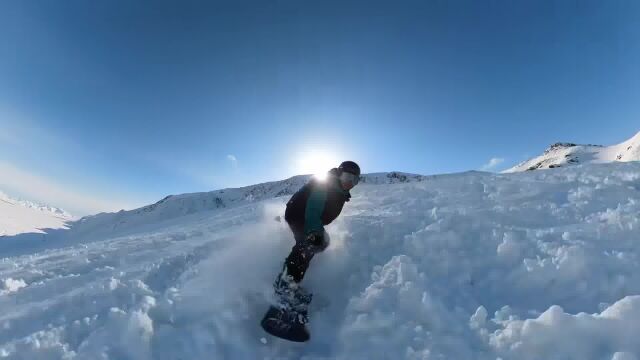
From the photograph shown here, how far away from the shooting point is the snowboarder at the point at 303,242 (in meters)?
5.80

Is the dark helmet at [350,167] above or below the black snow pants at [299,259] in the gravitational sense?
above

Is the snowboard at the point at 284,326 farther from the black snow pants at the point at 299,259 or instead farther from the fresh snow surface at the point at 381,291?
the black snow pants at the point at 299,259

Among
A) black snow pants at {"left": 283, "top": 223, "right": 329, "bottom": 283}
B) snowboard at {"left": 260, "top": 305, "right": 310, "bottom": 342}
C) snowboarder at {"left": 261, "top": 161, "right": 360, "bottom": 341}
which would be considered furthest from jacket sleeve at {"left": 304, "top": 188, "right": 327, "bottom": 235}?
snowboard at {"left": 260, "top": 305, "right": 310, "bottom": 342}

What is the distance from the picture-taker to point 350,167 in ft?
23.3

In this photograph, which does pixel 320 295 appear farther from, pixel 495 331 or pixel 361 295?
pixel 495 331

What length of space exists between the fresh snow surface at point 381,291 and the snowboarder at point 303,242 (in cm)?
25

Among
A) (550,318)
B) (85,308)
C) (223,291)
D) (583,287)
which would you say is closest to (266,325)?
(223,291)

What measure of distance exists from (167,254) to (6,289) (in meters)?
2.60

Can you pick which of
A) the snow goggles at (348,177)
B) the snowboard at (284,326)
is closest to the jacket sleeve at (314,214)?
the snow goggles at (348,177)

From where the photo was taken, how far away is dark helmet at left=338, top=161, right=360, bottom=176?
709cm

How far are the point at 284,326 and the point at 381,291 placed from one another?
62.5 inches

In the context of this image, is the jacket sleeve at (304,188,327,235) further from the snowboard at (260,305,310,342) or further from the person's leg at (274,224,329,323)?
the snowboard at (260,305,310,342)

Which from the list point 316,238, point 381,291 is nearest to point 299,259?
point 316,238

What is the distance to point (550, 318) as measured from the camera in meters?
5.11
